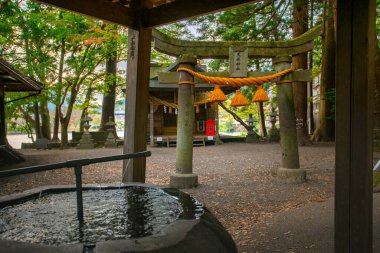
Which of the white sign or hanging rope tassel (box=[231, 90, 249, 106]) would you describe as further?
hanging rope tassel (box=[231, 90, 249, 106])

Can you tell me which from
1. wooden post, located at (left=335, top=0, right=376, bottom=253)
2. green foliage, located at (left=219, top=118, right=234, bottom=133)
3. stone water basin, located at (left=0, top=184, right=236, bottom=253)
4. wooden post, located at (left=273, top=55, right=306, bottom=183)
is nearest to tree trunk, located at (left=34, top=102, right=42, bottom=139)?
wooden post, located at (left=273, top=55, right=306, bottom=183)

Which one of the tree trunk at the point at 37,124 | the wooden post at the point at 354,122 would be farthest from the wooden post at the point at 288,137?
the tree trunk at the point at 37,124

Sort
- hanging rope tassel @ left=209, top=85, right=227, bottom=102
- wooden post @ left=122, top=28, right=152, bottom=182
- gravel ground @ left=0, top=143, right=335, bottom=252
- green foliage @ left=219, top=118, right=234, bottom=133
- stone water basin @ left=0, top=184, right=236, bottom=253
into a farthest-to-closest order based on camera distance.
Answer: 1. green foliage @ left=219, top=118, right=234, bottom=133
2. hanging rope tassel @ left=209, top=85, right=227, bottom=102
3. gravel ground @ left=0, top=143, right=335, bottom=252
4. wooden post @ left=122, top=28, right=152, bottom=182
5. stone water basin @ left=0, top=184, right=236, bottom=253

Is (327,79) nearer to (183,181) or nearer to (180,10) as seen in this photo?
(183,181)

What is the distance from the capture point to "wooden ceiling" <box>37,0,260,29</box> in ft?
12.4

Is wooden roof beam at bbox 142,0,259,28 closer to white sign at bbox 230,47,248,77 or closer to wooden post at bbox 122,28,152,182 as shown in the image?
wooden post at bbox 122,28,152,182

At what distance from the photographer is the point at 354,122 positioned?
264 centimetres

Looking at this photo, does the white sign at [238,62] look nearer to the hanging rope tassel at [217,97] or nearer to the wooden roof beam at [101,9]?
the hanging rope tassel at [217,97]

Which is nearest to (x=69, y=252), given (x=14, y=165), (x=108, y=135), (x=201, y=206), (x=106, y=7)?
(x=201, y=206)

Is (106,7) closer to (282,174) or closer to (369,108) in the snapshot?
(369,108)

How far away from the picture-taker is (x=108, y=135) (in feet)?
63.9

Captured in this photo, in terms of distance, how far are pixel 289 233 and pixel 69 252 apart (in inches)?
127

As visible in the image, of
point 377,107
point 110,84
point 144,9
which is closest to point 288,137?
point 144,9

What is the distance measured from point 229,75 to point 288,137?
6.92 feet
